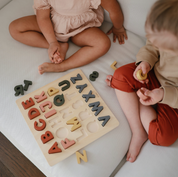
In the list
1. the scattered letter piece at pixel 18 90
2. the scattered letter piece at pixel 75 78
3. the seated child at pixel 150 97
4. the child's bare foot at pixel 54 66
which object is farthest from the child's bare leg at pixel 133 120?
the scattered letter piece at pixel 18 90

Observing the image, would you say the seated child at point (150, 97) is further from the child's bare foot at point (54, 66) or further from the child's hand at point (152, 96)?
the child's bare foot at point (54, 66)

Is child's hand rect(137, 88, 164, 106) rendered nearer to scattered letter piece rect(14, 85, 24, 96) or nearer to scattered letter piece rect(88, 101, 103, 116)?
scattered letter piece rect(88, 101, 103, 116)

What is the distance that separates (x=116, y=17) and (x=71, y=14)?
7.9 inches

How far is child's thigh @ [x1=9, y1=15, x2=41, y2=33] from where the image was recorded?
838 millimetres

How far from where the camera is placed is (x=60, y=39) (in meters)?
0.87

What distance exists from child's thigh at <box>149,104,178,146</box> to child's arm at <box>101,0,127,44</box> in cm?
40

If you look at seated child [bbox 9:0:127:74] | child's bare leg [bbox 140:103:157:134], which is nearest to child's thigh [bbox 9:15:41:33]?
seated child [bbox 9:0:127:74]

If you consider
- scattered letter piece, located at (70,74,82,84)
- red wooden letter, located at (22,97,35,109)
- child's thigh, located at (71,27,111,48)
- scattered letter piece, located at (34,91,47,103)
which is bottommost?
scattered letter piece, located at (70,74,82,84)

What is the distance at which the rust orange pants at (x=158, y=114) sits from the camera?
613mm

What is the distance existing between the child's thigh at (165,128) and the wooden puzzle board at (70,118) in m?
0.13

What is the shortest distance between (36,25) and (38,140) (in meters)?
0.53

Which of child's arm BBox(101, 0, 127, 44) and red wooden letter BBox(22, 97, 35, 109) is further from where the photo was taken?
child's arm BBox(101, 0, 127, 44)

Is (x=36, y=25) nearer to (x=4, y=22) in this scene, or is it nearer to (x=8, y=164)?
(x=4, y=22)

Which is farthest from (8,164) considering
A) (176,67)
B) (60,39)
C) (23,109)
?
(176,67)
